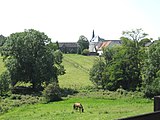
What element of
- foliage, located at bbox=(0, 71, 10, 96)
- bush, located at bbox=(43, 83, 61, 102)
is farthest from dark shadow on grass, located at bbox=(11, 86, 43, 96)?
bush, located at bbox=(43, 83, 61, 102)

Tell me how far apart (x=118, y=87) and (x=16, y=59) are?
19986 millimetres

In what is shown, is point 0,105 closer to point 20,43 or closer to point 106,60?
point 20,43

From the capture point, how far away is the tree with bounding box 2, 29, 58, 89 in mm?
56362

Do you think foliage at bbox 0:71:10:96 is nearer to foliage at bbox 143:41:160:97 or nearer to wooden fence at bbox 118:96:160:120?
foliage at bbox 143:41:160:97

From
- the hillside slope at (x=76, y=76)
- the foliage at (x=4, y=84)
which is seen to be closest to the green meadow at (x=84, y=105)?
the hillside slope at (x=76, y=76)

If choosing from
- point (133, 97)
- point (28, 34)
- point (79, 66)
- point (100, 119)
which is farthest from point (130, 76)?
point (79, 66)

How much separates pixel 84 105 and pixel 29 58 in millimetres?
21339

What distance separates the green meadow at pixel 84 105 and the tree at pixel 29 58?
23.6 feet

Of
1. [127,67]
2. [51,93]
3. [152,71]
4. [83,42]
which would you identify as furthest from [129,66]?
[83,42]

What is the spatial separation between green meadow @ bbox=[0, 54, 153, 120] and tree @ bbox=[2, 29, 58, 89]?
7.19 m

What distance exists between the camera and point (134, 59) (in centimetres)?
5612

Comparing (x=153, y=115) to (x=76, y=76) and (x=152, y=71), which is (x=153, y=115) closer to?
(x=152, y=71)

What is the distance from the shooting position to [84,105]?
4050 cm

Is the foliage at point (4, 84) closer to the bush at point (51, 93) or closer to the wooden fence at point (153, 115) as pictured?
the bush at point (51, 93)
